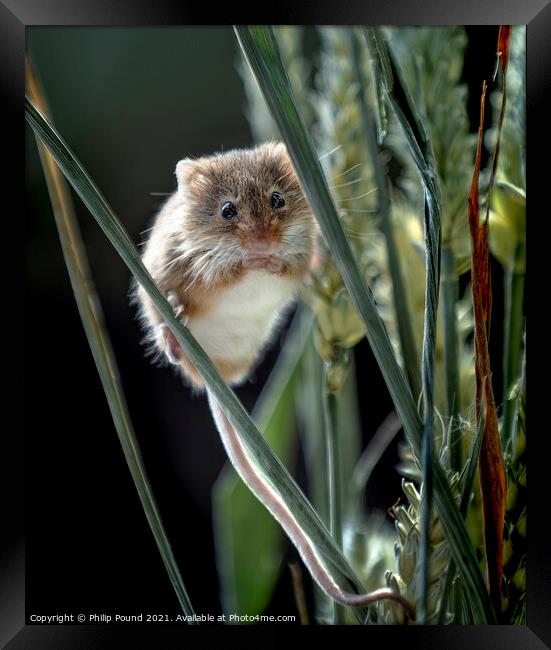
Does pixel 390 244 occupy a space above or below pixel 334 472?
above

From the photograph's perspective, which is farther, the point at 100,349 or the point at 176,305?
the point at 176,305

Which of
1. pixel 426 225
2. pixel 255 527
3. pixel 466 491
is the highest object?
pixel 426 225

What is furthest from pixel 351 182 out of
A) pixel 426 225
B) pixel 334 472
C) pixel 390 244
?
pixel 334 472

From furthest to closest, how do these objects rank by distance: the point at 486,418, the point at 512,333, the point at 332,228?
Answer: the point at 512,333
the point at 486,418
the point at 332,228

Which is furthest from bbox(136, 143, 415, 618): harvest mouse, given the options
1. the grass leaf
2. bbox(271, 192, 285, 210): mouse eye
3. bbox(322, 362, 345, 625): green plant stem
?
the grass leaf
